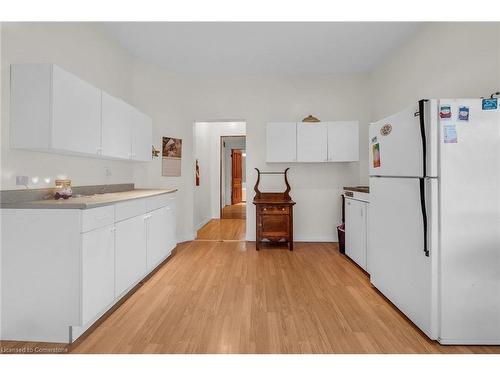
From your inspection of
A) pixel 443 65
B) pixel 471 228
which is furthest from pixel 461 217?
pixel 443 65

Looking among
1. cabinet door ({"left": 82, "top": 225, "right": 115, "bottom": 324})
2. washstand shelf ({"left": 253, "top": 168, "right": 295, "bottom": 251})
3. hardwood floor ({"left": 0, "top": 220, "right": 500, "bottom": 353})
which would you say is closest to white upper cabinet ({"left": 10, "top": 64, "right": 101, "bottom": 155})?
cabinet door ({"left": 82, "top": 225, "right": 115, "bottom": 324})

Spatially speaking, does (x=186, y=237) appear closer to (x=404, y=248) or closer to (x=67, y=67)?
(x=67, y=67)

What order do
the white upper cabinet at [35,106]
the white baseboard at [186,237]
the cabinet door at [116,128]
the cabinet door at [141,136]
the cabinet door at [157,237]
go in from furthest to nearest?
the white baseboard at [186,237] → the cabinet door at [141,136] → the cabinet door at [157,237] → the cabinet door at [116,128] → the white upper cabinet at [35,106]

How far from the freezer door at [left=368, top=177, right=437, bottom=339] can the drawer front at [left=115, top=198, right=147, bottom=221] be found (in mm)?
2370

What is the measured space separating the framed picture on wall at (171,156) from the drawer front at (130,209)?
156cm

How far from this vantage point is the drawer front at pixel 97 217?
1857 mm

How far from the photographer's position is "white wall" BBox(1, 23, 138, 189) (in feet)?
6.63

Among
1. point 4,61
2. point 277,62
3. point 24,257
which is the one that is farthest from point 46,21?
point 277,62

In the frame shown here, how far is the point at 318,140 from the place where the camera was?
13.8ft

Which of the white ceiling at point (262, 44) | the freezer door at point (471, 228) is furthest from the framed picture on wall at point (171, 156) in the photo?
the freezer door at point (471, 228)

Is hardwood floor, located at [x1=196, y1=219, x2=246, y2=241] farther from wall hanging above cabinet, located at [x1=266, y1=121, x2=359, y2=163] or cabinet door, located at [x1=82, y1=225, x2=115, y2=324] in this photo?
cabinet door, located at [x1=82, y1=225, x2=115, y2=324]

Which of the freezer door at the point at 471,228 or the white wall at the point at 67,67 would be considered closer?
the freezer door at the point at 471,228

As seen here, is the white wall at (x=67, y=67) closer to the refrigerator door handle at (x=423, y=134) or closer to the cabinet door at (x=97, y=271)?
the cabinet door at (x=97, y=271)

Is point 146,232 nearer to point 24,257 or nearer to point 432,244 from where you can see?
point 24,257
